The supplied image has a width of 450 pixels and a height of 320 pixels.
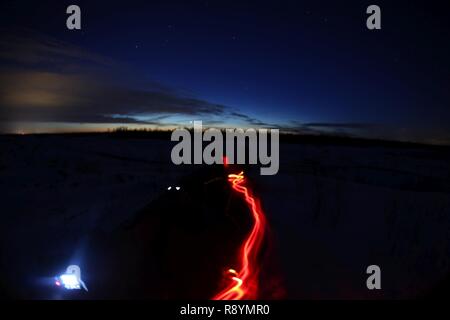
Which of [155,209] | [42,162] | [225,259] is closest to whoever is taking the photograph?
[225,259]

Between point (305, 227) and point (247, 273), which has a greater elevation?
point (305, 227)

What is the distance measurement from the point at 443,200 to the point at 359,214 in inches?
207

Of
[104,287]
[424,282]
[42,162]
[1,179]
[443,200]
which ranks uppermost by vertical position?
[42,162]

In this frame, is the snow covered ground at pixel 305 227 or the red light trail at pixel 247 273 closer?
the red light trail at pixel 247 273

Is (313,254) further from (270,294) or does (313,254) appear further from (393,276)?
(270,294)

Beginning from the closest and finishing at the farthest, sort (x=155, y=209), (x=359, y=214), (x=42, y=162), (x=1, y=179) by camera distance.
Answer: (x=155, y=209) → (x=359, y=214) → (x=1, y=179) → (x=42, y=162)

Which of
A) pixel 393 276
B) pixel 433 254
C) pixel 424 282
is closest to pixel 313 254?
pixel 393 276

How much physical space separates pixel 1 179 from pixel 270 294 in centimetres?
1642

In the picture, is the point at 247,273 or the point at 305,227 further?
the point at 305,227

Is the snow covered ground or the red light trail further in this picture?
the snow covered ground

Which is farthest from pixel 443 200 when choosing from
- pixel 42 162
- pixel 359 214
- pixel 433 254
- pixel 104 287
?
pixel 42 162

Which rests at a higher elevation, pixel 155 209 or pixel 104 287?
pixel 155 209

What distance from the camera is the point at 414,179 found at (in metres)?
25.0
